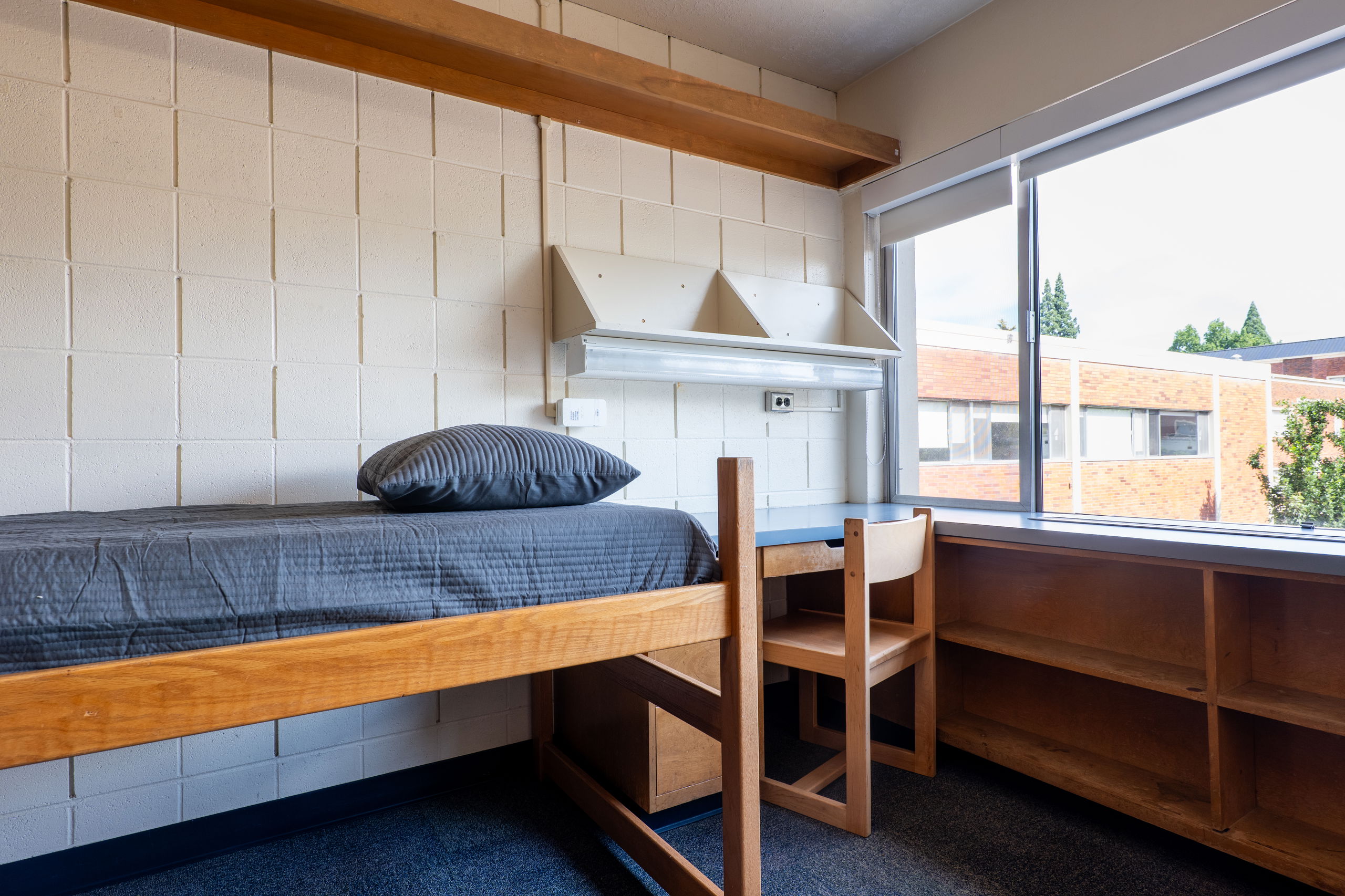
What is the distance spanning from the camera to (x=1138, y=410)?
7.39 ft

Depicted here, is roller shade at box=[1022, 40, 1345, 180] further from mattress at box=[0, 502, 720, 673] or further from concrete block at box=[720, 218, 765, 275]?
mattress at box=[0, 502, 720, 673]

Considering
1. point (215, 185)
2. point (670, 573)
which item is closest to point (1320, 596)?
point (670, 573)

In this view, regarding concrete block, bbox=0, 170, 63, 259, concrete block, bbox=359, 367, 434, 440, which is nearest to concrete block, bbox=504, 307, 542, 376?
concrete block, bbox=359, 367, 434, 440

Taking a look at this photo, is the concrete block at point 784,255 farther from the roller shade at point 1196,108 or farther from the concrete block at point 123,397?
the concrete block at point 123,397

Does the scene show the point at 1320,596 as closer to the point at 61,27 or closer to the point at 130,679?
the point at 130,679

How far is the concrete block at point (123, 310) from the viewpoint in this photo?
1.74 meters

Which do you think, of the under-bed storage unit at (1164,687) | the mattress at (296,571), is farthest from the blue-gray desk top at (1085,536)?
the mattress at (296,571)

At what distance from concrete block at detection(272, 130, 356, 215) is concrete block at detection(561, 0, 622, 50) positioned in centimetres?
90

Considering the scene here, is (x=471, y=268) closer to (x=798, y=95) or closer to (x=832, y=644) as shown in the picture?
(x=832, y=644)

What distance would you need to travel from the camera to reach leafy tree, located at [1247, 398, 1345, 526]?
5.94ft

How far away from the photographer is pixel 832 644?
2066 mm

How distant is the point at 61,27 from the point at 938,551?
2861 mm

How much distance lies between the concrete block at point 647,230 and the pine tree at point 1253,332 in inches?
69.7

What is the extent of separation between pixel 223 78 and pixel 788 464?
222 cm
